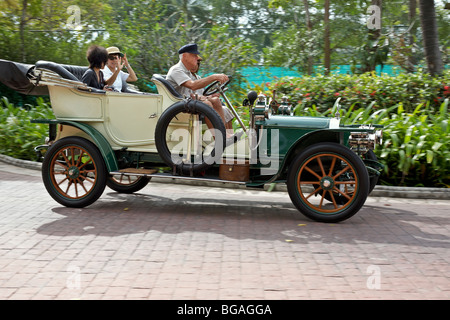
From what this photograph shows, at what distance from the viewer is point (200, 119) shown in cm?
620

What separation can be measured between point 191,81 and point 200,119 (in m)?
0.50

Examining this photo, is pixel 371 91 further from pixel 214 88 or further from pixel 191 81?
pixel 191 81

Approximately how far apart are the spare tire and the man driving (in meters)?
0.28

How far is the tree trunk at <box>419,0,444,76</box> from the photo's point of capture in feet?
33.8

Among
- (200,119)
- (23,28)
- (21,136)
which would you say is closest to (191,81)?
(200,119)

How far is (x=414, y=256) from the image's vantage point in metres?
4.87

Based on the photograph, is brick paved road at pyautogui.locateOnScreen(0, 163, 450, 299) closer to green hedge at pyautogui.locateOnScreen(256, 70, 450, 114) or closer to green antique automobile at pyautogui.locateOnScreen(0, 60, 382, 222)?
green antique automobile at pyautogui.locateOnScreen(0, 60, 382, 222)

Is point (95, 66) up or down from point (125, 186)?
up

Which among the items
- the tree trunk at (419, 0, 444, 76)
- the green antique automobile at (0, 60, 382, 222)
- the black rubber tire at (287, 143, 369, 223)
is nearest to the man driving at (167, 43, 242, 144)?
the green antique automobile at (0, 60, 382, 222)

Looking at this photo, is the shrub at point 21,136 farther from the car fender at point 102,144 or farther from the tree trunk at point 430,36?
the tree trunk at point 430,36

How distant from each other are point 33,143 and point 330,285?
7.24 m

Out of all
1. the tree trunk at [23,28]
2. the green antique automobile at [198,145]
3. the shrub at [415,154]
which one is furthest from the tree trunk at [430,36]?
the tree trunk at [23,28]

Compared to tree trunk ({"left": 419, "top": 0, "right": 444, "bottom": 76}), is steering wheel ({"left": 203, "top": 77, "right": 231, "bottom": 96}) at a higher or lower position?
lower
